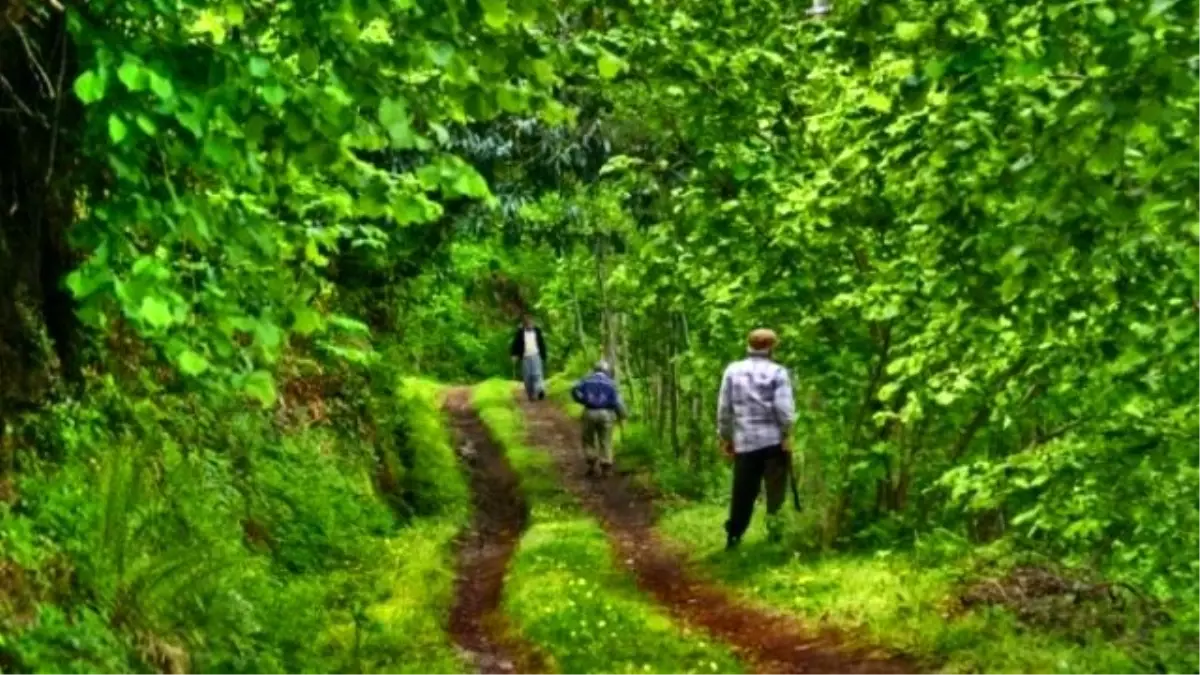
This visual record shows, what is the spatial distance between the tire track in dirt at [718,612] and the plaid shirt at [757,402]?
4.98 feet

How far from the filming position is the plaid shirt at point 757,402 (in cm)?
1441

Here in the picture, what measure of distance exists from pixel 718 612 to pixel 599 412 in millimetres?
12379

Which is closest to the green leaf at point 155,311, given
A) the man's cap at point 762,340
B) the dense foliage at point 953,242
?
the dense foliage at point 953,242

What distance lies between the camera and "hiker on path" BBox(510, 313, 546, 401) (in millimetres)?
34688

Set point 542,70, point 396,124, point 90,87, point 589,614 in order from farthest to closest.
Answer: point 589,614
point 542,70
point 396,124
point 90,87

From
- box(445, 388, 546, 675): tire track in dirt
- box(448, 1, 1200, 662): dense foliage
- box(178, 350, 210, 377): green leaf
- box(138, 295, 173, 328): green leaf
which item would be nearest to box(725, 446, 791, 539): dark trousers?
box(448, 1, 1200, 662): dense foliage

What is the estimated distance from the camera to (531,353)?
117ft

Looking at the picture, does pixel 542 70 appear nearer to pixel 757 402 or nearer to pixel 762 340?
pixel 762 340

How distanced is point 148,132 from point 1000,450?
10557mm

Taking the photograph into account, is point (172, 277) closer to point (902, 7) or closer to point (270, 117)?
point (270, 117)

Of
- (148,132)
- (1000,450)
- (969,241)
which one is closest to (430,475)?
(1000,450)

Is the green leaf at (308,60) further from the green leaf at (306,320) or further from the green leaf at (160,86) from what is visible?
the green leaf at (306,320)

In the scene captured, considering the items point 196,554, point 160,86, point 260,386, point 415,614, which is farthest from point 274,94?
point 415,614

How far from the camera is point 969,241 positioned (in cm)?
790
